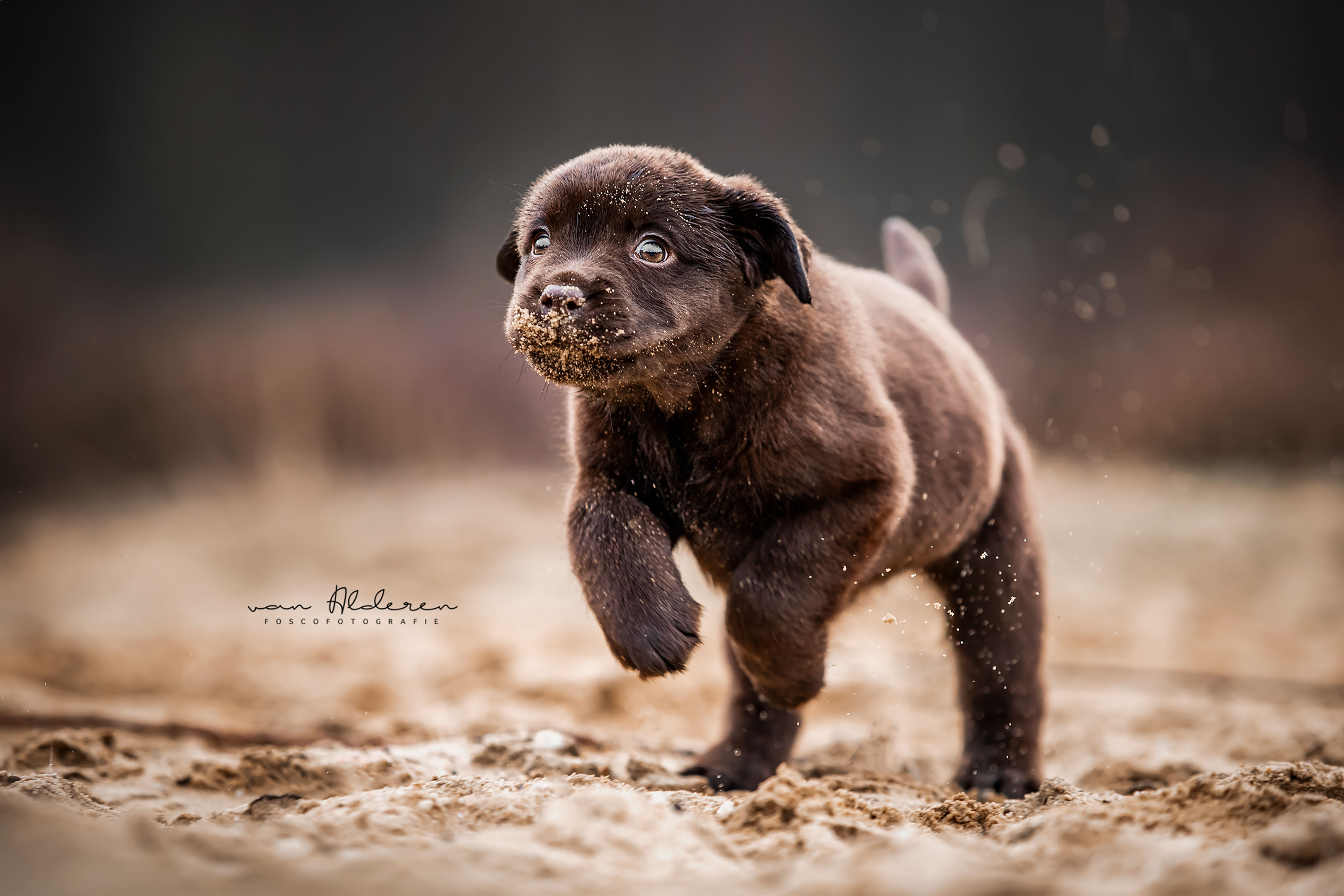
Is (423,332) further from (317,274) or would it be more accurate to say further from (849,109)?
(849,109)

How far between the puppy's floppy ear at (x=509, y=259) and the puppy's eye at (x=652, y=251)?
0.70m

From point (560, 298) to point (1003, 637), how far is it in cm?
275

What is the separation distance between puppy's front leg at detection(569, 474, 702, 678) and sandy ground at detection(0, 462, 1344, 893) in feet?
1.40

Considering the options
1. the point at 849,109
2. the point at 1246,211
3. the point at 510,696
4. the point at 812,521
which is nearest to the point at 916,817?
the point at 812,521

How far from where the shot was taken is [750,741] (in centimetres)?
463

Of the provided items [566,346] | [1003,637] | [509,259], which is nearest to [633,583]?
[566,346]

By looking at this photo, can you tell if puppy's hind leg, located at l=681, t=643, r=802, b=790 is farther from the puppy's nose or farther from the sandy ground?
the puppy's nose

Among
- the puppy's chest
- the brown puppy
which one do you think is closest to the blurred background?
the brown puppy

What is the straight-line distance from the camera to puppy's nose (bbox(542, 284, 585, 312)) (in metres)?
3.04

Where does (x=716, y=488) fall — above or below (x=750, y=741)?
above

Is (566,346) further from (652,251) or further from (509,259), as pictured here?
(509,259)

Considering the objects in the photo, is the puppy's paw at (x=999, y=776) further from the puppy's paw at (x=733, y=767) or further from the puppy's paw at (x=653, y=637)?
the puppy's paw at (x=653, y=637)

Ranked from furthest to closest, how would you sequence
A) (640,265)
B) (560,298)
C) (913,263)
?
1. (913,263)
2. (640,265)
3. (560,298)

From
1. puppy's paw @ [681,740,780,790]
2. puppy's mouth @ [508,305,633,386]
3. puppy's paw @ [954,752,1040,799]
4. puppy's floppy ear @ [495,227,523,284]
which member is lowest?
puppy's paw @ [954,752,1040,799]
